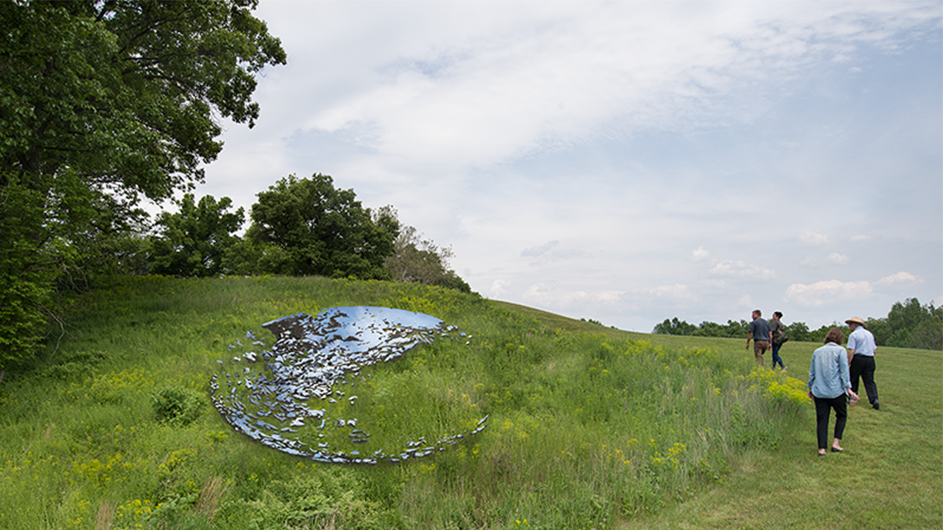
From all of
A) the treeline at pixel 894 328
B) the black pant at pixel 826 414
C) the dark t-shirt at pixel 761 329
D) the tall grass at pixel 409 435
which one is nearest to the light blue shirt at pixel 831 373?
the black pant at pixel 826 414

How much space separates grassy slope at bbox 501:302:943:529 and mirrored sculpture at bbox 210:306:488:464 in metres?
3.81

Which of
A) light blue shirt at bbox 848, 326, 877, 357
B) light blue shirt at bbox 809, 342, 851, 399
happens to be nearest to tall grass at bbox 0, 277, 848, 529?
light blue shirt at bbox 809, 342, 851, 399

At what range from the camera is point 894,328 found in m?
60.4

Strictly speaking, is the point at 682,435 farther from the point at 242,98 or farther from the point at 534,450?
the point at 242,98

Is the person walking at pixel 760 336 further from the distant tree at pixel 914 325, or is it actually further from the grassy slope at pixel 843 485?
the distant tree at pixel 914 325

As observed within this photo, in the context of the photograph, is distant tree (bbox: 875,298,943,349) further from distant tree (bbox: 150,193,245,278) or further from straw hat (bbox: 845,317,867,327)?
distant tree (bbox: 150,193,245,278)

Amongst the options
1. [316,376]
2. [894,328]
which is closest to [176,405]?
[316,376]

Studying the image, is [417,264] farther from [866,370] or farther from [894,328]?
[894,328]

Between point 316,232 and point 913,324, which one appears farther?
point 913,324

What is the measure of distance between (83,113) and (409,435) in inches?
492

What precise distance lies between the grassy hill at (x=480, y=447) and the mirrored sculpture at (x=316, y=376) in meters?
0.26

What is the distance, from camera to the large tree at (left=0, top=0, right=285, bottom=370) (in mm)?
10172

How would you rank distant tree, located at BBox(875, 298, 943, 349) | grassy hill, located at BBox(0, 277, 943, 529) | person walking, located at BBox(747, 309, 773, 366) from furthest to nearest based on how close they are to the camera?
distant tree, located at BBox(875, 298, 943, 349), person walking, located at BBox(747, 309, 773, 366), grassy hill, located at BBox(0, 277, 943, 529)

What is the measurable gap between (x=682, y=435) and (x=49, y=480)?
990cm
